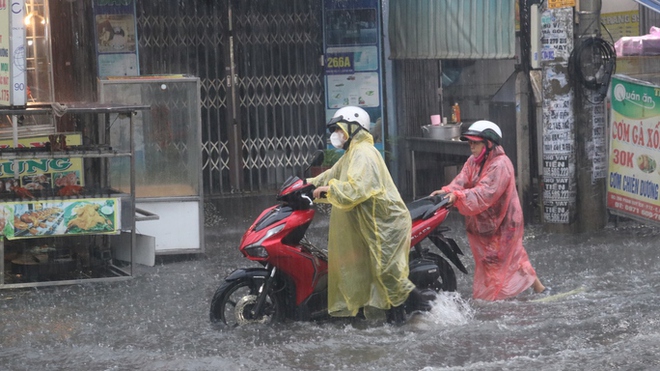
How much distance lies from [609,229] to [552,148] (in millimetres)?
1131

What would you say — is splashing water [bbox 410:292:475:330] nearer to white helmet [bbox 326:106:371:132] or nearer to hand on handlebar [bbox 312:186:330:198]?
hand on handlebar [bbox 312:186:330:198]

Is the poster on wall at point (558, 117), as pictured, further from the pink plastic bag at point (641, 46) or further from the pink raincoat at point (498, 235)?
the pink raincoat at point (498, 235)

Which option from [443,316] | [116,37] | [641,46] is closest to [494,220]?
[443,316]

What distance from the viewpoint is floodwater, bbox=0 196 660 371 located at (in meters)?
6.21

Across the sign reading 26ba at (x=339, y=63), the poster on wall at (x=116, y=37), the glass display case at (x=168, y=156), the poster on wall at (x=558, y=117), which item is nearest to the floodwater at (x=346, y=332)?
the glass display case at (x=168, y=156)

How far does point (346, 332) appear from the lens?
686 centimetres

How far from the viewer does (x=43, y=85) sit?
1223cm

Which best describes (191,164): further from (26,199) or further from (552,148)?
(552,148)

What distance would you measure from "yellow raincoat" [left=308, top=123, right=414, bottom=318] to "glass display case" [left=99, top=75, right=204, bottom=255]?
126 inches

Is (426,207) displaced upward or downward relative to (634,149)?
downward

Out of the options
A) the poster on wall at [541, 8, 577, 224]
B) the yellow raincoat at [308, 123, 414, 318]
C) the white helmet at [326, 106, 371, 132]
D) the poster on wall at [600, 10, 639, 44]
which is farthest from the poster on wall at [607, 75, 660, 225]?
the white helmet at [326, 106, 371, 132]

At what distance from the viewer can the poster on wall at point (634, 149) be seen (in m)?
10.0

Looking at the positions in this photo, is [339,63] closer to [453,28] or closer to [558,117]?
[453,28]

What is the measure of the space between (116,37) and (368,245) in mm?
6929
